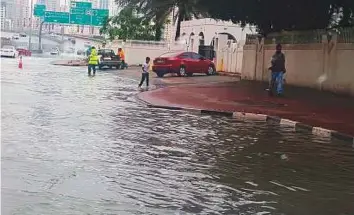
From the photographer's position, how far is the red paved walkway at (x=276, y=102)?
15627 mm

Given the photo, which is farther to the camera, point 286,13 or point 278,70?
point 286,13

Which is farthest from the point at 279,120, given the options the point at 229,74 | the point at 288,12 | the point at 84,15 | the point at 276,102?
the point at 84,15

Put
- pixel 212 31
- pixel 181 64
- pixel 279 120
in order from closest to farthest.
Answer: pixel 279 120, pixel 181 64, pixel 212 31

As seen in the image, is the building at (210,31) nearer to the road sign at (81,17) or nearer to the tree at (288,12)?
the tree at (288,12)

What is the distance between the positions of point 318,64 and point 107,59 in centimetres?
2491

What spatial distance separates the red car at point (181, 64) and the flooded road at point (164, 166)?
2112cm

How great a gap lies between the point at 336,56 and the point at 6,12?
91149 millimetres

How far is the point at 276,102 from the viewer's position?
19.5m

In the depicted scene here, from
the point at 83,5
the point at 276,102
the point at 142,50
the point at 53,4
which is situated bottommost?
the point at 276,102

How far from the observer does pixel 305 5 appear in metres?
23.8

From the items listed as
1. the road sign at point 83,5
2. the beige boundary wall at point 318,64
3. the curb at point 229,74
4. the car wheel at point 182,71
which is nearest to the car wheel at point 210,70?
the curb at point 229,74

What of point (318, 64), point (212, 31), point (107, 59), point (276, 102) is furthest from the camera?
point (212, 31)

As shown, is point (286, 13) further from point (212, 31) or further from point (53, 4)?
point (53, 4)

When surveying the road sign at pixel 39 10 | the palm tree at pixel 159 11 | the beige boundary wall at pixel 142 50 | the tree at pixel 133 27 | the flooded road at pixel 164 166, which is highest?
the road sign at pixel 39 10
